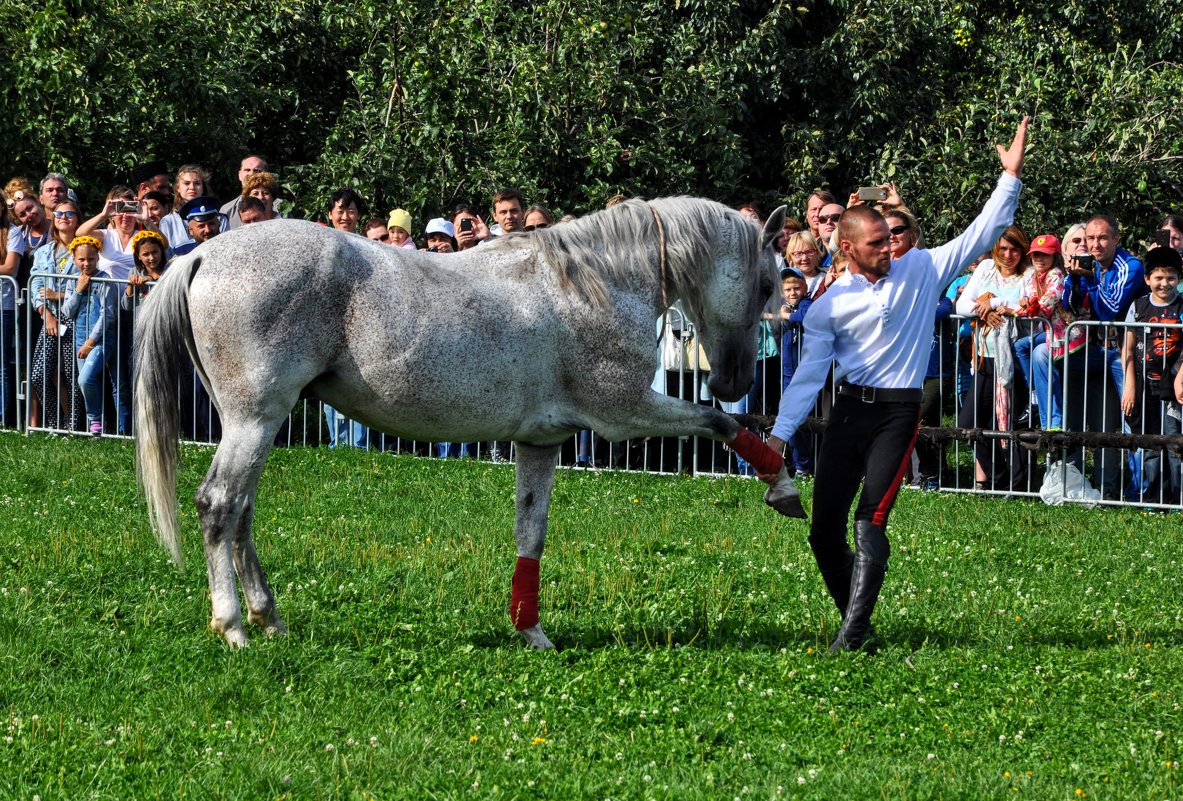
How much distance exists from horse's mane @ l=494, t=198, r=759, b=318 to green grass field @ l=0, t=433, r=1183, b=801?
1.75 m

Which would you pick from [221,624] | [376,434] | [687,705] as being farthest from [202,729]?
[376,434]

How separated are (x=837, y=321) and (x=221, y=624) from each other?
3.21 m

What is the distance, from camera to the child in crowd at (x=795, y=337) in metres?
13.3

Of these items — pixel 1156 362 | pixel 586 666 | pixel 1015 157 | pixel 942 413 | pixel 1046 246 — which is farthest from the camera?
pixel 942 413

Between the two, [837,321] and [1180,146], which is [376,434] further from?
[1180,146]

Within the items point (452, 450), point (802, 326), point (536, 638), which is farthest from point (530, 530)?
point (452, 450)

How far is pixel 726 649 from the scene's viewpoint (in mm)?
7508

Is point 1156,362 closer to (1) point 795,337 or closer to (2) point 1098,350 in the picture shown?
(2) point 1098,350

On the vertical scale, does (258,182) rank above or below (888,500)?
above

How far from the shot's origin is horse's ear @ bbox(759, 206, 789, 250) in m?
7.43

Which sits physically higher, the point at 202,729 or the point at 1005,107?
the point at 1005,107

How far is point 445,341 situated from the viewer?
701cm

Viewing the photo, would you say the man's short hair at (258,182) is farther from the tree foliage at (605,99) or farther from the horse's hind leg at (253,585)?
the horse's hind leg at (253,585)

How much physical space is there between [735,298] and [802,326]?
398cm
